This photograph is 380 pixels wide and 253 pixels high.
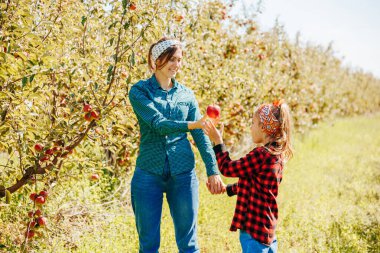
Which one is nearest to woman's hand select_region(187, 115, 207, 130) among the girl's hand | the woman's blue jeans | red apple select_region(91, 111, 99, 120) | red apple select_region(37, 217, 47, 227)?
the girl's hand

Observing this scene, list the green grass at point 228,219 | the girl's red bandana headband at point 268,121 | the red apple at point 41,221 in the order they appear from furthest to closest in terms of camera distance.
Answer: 1. the green grass at point 228,219
2. the red apple at point 41,221
3. the girl's red bandana headband at point 268,121

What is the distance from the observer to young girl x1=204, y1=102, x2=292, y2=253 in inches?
99.9

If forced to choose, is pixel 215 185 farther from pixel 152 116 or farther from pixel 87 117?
pixel 87 117

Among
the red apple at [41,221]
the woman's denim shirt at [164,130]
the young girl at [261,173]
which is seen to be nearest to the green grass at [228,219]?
the red apple at [41,221]

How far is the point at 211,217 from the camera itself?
496 cm

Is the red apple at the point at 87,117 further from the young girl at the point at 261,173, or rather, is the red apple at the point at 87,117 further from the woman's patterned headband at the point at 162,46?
the young girl at the point at 261,173

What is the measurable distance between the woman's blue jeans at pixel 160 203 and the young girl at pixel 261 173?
0.27m

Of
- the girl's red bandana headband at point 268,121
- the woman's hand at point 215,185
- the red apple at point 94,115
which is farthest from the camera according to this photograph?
the red apple at point 94,115

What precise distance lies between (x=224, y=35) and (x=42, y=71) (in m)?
4.39

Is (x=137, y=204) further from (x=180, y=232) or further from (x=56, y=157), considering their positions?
(x=56, y=157)

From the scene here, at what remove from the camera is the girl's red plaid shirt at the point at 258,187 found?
2537 millimetres

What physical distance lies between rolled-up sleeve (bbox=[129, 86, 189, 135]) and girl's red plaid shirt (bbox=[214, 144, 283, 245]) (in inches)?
12.1

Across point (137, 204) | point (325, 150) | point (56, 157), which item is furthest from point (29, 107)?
point (325, 150)

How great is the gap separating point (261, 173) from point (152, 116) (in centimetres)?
72
